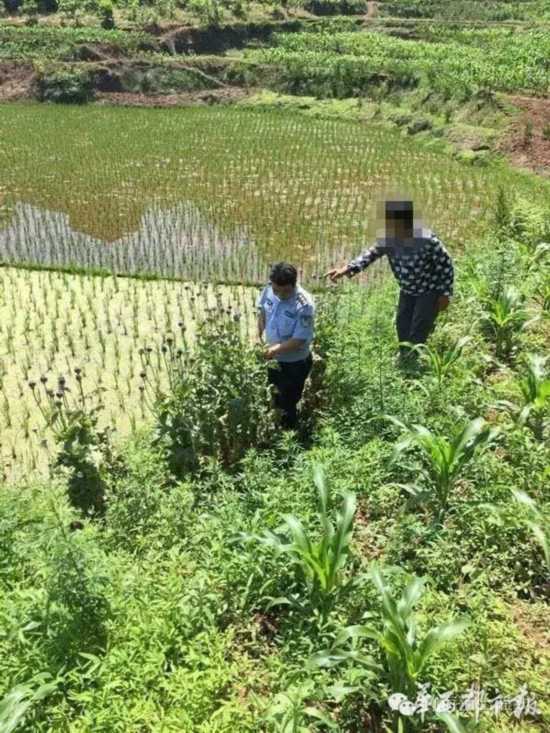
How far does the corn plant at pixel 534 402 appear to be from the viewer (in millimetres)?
3930

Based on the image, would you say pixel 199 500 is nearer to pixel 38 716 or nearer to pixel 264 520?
pixel 264 520

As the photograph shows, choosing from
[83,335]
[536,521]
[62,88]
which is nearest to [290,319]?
[536,521]

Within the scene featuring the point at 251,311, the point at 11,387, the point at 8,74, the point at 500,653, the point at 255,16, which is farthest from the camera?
the point at 255,16

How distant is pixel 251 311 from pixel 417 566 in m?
4.66

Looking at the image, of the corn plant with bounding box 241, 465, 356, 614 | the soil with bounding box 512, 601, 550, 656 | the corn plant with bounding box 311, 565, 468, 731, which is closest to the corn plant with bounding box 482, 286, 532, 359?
the soil with bounding box 512, 601, 550, 656

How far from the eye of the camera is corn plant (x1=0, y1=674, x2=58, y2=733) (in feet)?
7.22

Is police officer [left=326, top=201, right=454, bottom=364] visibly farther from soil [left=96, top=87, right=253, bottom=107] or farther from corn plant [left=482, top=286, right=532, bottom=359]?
soil [left=96, top=87, right=253, bottom=107]

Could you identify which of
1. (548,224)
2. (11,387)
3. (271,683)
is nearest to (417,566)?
(271,683)

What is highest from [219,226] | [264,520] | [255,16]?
[255,16]

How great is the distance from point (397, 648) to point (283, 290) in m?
2.30

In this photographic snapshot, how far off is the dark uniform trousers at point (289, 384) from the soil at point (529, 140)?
1183cm

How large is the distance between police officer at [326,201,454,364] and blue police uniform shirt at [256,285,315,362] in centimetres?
50

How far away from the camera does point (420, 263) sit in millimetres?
4441

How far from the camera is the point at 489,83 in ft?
65.9
